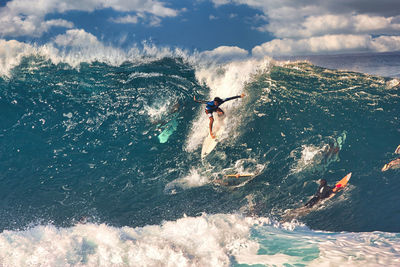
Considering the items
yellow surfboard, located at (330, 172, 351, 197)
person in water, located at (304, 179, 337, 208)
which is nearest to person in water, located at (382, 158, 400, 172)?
yellow surfboard, located at (330, 172, 351, 197)

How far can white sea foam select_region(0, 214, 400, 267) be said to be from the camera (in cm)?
534

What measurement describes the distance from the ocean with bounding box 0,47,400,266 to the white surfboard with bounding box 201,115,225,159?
191 mm

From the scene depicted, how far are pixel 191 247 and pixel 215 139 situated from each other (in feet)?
12.9

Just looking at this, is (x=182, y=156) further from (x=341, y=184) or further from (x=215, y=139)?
(x=341, y=184)

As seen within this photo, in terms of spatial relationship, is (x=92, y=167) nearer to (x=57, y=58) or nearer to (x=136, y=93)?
(x=136, y=93)

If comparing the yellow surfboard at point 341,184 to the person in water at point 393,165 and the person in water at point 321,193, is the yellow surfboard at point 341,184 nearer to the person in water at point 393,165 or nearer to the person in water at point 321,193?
the person in water at point 321,193

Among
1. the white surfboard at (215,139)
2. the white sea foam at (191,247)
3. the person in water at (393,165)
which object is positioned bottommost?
the white sea foam at (191,247)

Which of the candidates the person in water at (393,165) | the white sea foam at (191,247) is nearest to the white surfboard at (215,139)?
the white sea foam at (191,247)

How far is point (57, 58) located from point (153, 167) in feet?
20.9

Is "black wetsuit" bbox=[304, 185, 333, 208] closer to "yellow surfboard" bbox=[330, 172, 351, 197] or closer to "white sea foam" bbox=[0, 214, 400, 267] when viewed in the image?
"yellow surfboard" bbox=[330, 172, 351, 197]

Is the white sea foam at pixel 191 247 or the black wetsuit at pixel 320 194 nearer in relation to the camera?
the white sea foam at pixel 191 247

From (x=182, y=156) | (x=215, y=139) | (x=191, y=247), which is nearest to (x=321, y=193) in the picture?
(x=215, y=139)

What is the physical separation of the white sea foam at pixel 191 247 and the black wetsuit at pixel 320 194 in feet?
6.13

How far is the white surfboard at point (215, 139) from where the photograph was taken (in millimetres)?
8891
